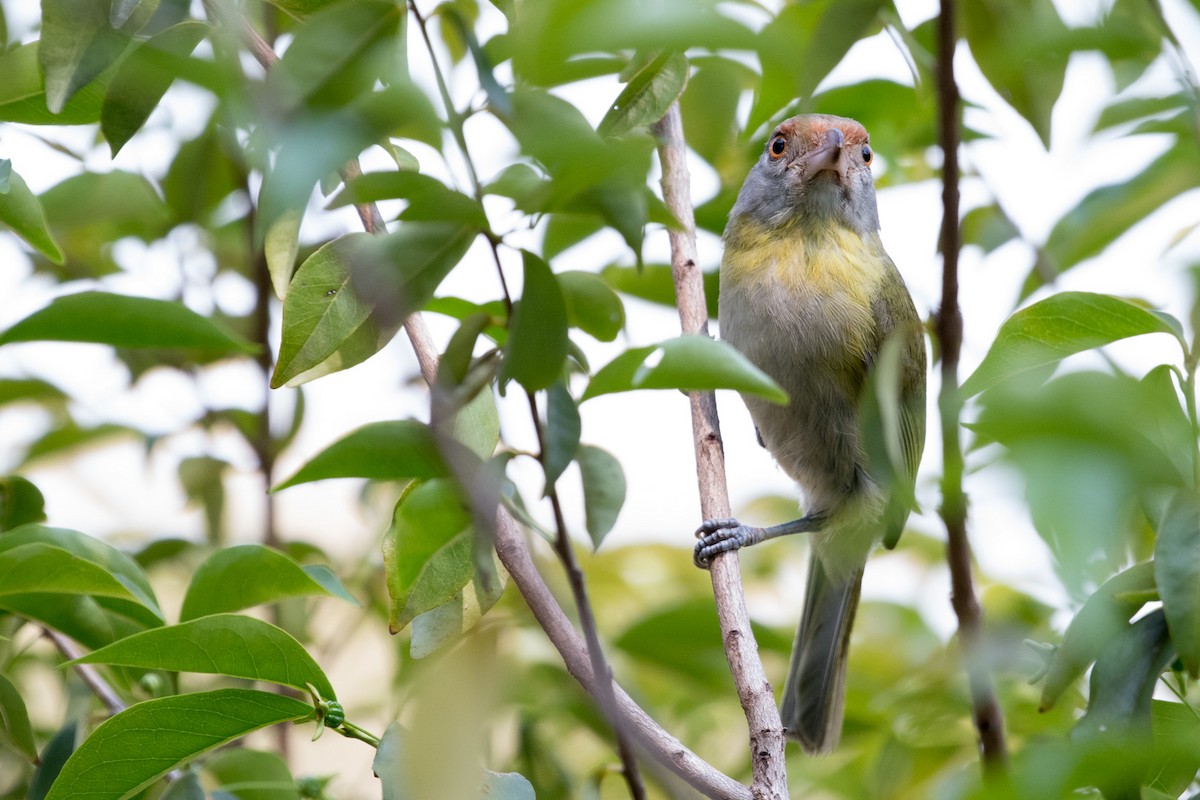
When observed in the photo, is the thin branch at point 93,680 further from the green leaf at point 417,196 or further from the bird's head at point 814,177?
the bird's head at point 814,177

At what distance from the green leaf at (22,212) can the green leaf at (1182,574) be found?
1725mm

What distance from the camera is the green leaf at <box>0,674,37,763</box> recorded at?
6.13 feet

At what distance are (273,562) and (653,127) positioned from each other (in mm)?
1300

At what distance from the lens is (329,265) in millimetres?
1622

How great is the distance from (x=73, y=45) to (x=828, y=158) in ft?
7.58

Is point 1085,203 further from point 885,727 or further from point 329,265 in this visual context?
point 329,265

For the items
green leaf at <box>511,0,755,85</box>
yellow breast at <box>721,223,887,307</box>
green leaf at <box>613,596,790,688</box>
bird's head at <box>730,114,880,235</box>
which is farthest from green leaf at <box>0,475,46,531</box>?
bird's head at <box>730,114,880,235</box>

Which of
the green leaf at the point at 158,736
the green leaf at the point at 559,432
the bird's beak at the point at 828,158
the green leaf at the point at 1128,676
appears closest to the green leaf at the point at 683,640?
the green leaf at the point at 158,736

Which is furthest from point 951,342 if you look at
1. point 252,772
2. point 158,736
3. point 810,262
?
point 810,262

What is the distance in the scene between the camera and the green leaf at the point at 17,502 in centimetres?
210

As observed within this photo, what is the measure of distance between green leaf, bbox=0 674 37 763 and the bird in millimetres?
1905

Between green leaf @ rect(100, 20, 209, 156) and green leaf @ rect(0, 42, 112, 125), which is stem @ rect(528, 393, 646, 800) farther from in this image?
green leaf @ rect(0, 42, 112, 125)

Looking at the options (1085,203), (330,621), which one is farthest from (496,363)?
(330,621)

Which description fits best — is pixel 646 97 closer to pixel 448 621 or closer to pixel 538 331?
pixel 538 331
